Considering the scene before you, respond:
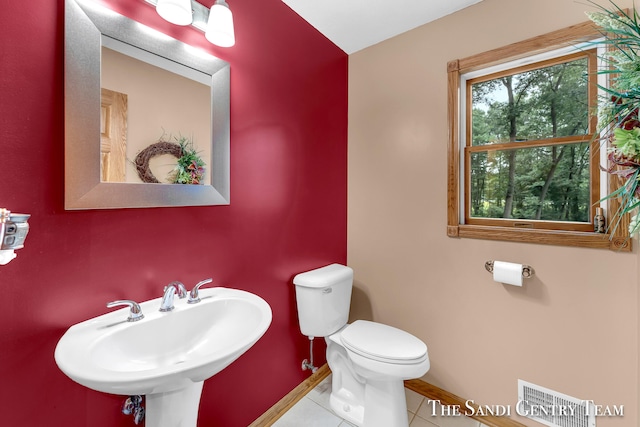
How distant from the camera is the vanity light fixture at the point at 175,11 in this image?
100 centimetres

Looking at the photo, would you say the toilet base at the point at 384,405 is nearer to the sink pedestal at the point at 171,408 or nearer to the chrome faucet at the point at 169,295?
the sink pedestal at the point at 171,408

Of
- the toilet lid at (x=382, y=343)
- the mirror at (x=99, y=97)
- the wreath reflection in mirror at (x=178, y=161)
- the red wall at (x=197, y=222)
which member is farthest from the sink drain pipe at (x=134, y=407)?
the toilet lid at (x=382, y=343)

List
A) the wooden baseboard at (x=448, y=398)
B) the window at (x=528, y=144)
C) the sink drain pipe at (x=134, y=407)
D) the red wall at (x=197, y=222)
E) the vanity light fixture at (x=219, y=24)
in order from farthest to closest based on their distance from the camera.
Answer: the wooden baseboard at (x=448, y=398) < the window at (x=528, y=144) < the vanity light fixture at (x=219, y=24) < the sink drain pipe at (x=134, y=407) < the red wall at (x=197, y=222)

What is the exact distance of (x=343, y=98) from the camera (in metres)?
2.10

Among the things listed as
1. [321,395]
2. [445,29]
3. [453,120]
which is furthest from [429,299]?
[445,29]

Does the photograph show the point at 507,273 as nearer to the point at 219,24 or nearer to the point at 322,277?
the point at 322,277

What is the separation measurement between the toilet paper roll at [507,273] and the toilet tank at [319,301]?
868mm

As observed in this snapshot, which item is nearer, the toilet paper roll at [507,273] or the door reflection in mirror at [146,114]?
the door reflection in mirror at [146,114]

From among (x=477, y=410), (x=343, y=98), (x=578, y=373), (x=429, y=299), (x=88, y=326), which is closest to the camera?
(x=88, y=326)

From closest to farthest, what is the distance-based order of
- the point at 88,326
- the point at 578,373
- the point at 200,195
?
the point at 88,326 < the point at 200,195 < the point at 578,373

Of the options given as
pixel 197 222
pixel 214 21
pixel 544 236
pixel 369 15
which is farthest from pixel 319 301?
pixel 369 15

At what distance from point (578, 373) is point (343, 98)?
215cm

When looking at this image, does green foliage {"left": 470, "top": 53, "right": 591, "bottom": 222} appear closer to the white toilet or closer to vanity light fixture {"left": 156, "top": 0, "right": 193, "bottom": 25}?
the white toilet

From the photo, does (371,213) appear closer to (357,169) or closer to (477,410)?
(357,169)
